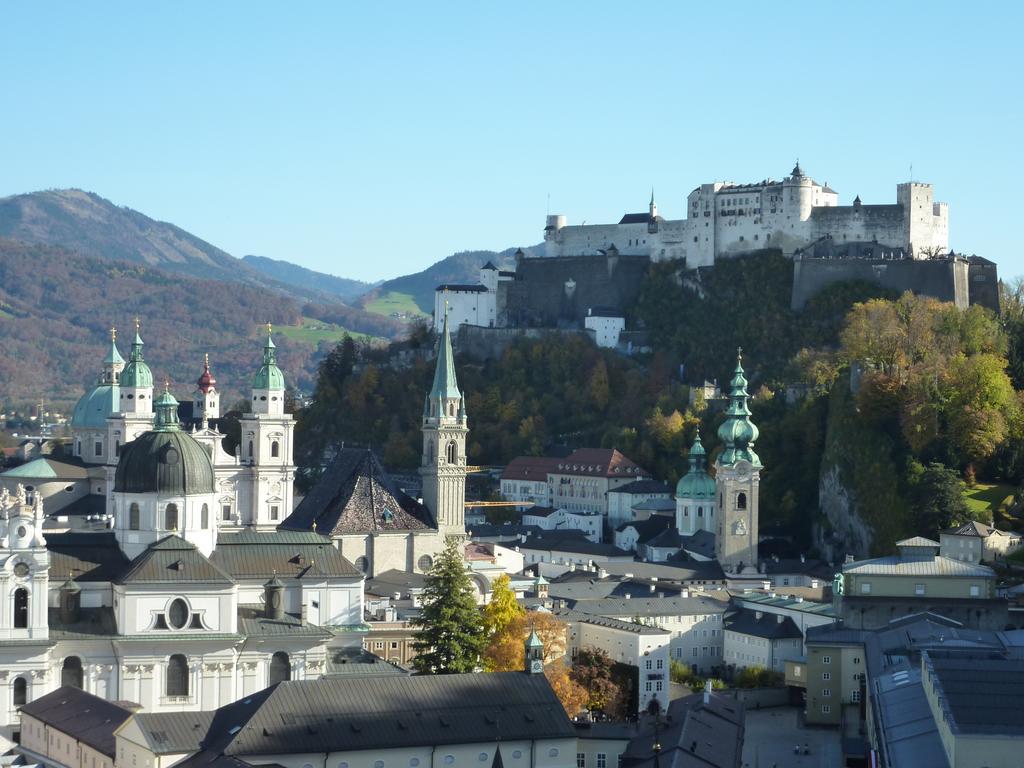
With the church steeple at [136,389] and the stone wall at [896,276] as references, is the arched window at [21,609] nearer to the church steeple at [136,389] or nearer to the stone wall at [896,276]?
the church steeple at [136,389]

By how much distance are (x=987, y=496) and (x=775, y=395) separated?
20.5 m

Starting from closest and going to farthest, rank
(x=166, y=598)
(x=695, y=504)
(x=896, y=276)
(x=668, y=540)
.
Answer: (x=166, y=598)
(x=668, y=540)
(x=695, y=504)
(x=896, y=276)

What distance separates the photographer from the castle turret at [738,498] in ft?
320

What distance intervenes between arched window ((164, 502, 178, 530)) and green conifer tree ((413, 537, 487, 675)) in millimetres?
8439

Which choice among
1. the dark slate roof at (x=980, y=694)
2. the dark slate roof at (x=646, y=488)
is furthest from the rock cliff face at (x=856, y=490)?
the dark slate roof at (x=980, y=694)

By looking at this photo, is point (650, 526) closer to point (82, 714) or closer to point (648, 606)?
point (648, 606)

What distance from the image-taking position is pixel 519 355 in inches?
5094

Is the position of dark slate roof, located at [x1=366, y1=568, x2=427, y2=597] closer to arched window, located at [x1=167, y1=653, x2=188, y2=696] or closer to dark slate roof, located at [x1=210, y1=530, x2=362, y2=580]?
dark slate roof, located at [x1=210, y1=530, x2=362, y2=580]

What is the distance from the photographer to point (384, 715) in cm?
5262

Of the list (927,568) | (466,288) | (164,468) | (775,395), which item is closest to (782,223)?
(775,395)

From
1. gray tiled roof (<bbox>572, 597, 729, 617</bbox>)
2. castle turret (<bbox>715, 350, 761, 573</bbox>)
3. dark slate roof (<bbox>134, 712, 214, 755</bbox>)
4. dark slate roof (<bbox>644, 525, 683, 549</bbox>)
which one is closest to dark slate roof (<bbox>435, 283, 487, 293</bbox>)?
dark slate roof (<bbox>644, 525, 683, 549</bbox>)

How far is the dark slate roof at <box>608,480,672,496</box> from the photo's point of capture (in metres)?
112

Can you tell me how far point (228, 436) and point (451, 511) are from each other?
3323 centimetres

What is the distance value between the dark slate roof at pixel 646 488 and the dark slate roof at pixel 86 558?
5188 centimetres
